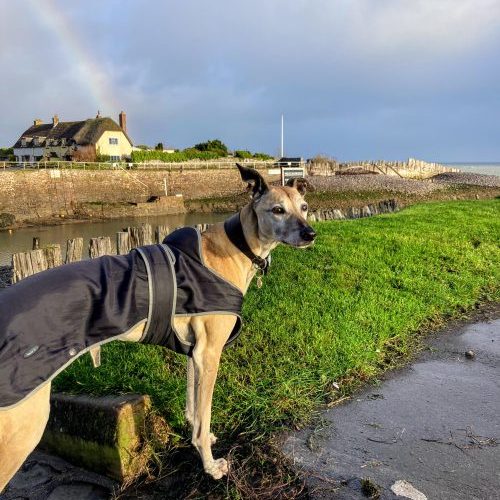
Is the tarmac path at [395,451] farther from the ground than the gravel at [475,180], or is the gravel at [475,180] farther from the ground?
the gravel at [475,180]

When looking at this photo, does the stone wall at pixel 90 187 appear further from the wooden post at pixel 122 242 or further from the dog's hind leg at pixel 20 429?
the dog's hind leg at pixel 20 429

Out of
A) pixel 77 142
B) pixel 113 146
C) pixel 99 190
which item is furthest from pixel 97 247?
pixel 113 146

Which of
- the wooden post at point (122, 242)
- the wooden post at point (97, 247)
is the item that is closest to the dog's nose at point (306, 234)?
the wooden post at point (97, 247)

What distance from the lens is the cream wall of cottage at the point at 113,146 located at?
58.4 metres

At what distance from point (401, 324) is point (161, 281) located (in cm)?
396

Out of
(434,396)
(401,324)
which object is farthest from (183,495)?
(401,324)

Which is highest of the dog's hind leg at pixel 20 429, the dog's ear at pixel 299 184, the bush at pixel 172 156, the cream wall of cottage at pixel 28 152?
the cream wall of cottage at pixel 28 152

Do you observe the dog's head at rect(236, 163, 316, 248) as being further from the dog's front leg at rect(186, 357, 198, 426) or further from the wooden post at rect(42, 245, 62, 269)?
the wooden post at rect(42, 245, 62, 269)

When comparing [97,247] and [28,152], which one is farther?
[28,152]

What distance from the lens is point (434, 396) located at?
15.4 feet

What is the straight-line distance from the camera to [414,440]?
392cm

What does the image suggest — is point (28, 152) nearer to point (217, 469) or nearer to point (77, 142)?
point (77, 142)

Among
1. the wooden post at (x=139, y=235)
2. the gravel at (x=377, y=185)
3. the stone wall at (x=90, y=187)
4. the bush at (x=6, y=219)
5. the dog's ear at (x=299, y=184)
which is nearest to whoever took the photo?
the dog's ear at (x=299, y=184)

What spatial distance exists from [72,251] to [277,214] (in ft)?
17.7
